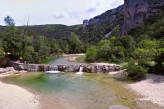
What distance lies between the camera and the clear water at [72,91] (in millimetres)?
29183

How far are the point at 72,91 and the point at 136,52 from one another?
21214 mm

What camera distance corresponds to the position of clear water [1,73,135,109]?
29.2m

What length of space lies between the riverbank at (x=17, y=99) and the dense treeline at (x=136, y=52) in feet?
64.7

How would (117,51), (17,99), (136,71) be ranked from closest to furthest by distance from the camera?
1. (17,99)
2. (136,71)
3. (117,51)

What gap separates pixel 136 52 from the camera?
5284 cm

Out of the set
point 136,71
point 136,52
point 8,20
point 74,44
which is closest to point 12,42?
point 8,20

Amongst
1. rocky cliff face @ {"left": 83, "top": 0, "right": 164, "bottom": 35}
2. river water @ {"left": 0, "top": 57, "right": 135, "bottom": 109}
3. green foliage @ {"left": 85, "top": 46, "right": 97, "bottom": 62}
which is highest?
rocky cliff face @ {"left": 83, "top": 0, "right": 164, "bottom": 35}

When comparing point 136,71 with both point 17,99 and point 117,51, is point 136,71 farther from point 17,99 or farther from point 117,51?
point 117,51

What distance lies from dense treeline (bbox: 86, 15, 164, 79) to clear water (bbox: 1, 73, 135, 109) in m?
6.09

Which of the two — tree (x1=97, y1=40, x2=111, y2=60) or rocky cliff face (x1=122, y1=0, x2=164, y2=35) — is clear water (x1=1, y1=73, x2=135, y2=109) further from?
rocky cliff face (x1=122, y1=0, x2=164, y2=35)

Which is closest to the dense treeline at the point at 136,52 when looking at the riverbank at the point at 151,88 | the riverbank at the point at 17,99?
the riverbank at the point at 151,88

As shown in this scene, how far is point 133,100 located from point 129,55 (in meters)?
44.2

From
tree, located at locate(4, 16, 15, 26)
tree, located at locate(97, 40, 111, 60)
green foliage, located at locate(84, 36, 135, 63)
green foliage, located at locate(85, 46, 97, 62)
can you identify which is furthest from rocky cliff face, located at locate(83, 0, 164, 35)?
tree, located at locate(4, 16, 15, 26)

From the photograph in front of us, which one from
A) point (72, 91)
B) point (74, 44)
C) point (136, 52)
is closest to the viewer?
point (72, 91)
